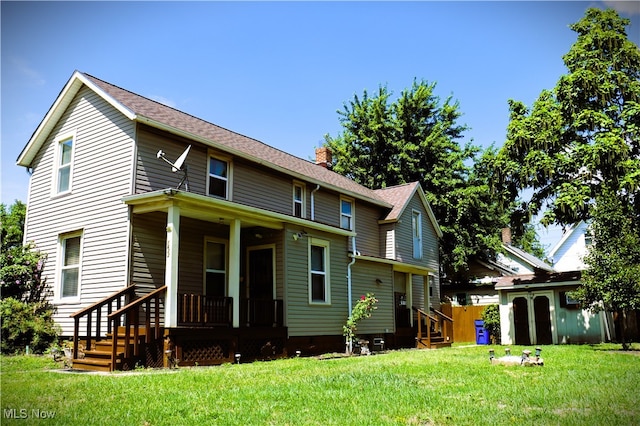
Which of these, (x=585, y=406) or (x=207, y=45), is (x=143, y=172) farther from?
(x=585, y=406)

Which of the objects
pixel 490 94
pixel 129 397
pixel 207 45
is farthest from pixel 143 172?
pixel 490 94

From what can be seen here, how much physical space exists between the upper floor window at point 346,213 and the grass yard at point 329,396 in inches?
426

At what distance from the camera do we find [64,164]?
1514 cm

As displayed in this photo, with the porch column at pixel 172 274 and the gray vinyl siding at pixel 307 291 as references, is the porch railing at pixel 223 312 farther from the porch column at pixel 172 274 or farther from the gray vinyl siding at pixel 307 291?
the gray vinyl siding at pixel 307 291

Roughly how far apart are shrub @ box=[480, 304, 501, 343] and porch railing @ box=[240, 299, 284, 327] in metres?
12.2

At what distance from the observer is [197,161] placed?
14695 mm

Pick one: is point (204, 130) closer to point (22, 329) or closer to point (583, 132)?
point (22, 329)

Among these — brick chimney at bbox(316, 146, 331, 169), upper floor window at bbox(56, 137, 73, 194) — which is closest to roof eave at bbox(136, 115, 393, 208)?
upper floor window at bbox(56, 137, 73, 194)

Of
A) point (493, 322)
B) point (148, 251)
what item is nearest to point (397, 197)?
point (493, 322)

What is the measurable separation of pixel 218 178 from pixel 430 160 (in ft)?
60.2

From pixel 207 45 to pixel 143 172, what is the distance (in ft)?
11.4

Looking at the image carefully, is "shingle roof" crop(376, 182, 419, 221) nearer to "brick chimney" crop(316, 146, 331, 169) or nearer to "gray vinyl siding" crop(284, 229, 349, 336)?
"brick chimney" crop(316, 146, 331, 169)

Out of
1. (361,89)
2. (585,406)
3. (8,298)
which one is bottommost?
(585,406)

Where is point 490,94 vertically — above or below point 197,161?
above
